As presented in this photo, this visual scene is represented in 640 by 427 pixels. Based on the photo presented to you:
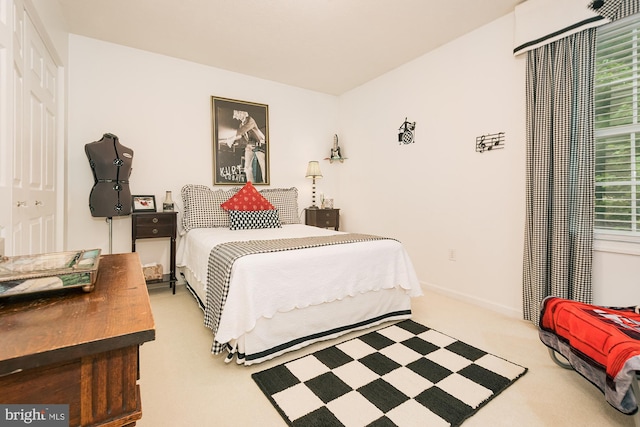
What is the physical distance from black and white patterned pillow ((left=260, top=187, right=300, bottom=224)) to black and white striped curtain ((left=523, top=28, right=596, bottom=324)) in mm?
2589

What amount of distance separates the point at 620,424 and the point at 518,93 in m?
2.44

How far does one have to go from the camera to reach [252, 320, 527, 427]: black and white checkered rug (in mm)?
1458

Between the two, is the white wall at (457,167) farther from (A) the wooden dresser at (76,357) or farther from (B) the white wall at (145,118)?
(A) the wooden dresser at (76,357)

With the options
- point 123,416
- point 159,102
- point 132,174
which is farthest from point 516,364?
point 159,102

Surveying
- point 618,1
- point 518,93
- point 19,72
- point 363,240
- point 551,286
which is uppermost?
point 618,1

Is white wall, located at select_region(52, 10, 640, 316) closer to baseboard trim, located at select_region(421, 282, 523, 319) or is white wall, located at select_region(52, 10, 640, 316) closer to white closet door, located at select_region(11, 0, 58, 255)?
baseboard trim, located at select_region(421, 282, 523, 319)

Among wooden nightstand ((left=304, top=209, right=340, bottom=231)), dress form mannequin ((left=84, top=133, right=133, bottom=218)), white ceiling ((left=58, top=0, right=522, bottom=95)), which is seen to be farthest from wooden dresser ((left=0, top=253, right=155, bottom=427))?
wooden nightstand ((left=304, top=209, right=340, bottom=231))

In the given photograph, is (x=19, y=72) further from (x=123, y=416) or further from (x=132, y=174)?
(x=123, y=416)

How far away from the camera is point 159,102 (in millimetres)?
3430

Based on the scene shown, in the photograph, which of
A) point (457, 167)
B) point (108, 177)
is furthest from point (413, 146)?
point (108, 177)

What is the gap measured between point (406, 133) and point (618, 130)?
193cm

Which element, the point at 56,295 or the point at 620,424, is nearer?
the point at 56,295

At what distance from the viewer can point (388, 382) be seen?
5.61 feet

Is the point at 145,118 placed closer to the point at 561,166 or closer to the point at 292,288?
the point at 292,288
